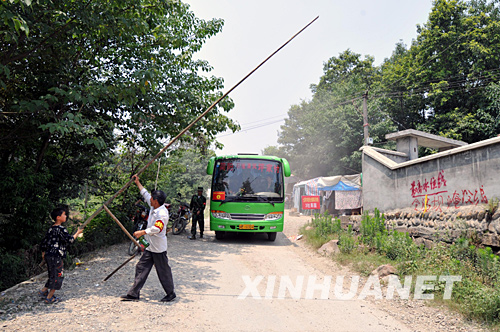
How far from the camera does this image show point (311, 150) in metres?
A: 32.3

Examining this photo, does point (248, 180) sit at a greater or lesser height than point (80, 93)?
lesser

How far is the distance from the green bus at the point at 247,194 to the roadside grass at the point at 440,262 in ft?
8.30

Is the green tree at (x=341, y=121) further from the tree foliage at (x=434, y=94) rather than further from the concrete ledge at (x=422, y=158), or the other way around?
the concrete ledge at (x=422, y=158)

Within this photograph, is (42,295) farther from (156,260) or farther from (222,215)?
(222,215)

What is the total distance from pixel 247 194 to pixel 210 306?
5.68 m

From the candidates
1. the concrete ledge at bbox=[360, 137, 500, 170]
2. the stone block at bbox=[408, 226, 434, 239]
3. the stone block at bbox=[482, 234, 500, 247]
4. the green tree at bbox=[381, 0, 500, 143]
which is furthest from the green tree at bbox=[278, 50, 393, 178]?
the stone block at bbox=[482, 234, 500, 247]

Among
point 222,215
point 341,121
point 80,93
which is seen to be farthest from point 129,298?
point 341,121

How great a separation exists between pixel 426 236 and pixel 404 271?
1629mm

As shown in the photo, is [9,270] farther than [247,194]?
No

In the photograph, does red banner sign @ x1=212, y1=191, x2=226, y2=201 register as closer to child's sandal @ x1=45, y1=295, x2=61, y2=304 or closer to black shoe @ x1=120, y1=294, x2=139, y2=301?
black shoe @ x1=120, y1=294, x2=139, y2=301

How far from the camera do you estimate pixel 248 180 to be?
1048cm

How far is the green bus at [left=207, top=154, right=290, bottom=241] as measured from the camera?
33.3ft

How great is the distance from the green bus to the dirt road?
276cm

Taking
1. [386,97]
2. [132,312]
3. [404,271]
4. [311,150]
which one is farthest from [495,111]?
[132,312]
